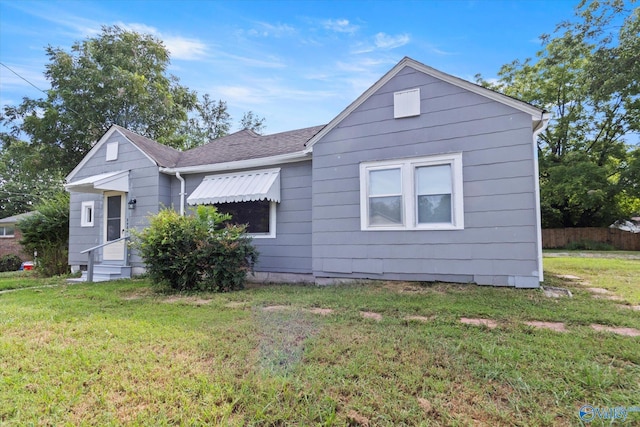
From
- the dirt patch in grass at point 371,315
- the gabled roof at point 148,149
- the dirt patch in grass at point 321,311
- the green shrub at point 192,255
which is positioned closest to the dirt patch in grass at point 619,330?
the dirt patch in grass at point 371,315

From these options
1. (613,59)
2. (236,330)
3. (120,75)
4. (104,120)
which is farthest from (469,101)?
(104,120)

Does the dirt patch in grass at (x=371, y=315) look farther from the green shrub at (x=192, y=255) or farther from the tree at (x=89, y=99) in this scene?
the tree at (x=89, y=99)

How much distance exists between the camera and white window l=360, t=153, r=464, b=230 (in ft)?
21.1

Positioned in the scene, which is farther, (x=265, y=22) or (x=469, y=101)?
(x=265, y=22)

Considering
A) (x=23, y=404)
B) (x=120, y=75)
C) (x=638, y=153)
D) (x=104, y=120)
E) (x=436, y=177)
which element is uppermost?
(x=120, y=75)

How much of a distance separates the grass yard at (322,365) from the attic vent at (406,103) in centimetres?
386

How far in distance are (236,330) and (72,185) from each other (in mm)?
→ 8722

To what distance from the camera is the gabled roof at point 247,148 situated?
29.7 ft

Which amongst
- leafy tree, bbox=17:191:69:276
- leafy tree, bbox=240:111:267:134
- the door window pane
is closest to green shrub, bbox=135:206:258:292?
the door window pane

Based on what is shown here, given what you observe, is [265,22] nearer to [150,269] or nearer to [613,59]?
[150,269]

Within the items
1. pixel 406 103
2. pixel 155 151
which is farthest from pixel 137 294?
pixel 406 103

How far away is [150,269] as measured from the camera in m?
7.31

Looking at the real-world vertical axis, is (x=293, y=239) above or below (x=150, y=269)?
above

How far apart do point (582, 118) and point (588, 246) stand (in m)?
9.17
